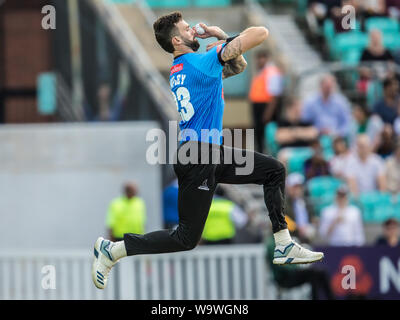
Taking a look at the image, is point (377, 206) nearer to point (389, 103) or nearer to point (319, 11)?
point (389, 103)

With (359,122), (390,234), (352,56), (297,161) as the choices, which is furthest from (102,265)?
(352,56)

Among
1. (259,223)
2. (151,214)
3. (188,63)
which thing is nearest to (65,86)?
(151,214)

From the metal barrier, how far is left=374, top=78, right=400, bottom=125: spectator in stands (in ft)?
11.2

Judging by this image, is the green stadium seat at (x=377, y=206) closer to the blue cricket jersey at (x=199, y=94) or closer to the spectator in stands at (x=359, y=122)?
the spectator in stands at (x=359, y=122)

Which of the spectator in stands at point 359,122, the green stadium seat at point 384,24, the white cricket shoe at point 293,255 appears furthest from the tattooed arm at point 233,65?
the green stadium seat at point 384,24

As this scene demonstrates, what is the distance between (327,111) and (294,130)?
0.62 metres

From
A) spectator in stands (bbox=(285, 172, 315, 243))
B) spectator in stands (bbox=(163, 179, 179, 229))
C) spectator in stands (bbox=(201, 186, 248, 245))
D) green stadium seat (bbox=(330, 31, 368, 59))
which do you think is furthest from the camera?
green stadium seat (bbox=(330, 31, 368, 59))

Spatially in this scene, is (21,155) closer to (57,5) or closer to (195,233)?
(57,5)

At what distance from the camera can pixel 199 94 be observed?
27.0 ft

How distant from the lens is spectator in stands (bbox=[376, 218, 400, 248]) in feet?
45.5

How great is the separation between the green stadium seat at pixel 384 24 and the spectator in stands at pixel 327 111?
10.8 feet

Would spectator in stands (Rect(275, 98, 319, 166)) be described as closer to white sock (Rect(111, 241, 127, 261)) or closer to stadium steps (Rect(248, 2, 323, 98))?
stadium steps (Rect(248, 2, 323, 98))

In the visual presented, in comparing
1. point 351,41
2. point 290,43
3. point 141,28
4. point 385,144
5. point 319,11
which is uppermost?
point 319,11

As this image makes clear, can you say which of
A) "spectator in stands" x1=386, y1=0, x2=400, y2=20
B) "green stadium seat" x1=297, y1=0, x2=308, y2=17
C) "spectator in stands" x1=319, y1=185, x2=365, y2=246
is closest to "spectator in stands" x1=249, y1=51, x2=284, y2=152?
"spectator in stands" x1=319, y1=185, x2=365, y2=246
